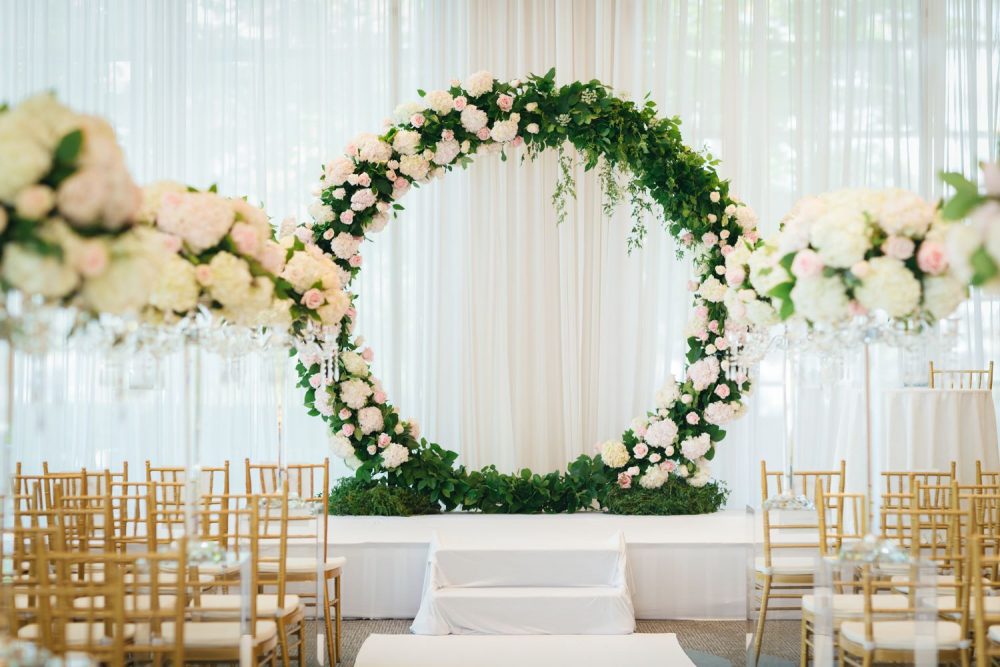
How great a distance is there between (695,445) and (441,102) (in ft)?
10.1

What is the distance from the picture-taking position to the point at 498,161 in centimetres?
850

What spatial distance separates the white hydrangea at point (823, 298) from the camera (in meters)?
3.88

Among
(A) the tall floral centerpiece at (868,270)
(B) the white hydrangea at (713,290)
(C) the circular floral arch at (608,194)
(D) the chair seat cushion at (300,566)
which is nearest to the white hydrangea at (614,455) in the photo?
(C) the circular floral arch at (608,194)

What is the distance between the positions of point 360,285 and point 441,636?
3.38 meters

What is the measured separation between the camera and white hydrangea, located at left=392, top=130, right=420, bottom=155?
7.42 m

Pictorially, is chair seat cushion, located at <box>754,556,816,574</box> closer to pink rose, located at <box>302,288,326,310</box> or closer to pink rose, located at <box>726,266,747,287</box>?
pink rose, located at <box>726,266,747,287</box>

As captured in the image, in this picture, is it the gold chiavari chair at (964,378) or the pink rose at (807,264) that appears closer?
the pink rose at (807,264)

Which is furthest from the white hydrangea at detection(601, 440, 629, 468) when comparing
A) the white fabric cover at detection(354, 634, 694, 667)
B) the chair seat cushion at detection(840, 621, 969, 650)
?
the chair seat cushion at detection(840, 621, 969, 650)

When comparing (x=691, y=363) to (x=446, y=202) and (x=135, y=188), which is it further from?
(x=135, y=188)

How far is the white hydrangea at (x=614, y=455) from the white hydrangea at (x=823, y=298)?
3.79 meters

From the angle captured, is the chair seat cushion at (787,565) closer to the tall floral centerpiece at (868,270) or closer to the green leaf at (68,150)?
the tall floral centerpiece at (868,270)

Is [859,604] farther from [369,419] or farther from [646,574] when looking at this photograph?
[369,419]

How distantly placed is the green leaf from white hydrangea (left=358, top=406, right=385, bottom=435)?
4660 mm

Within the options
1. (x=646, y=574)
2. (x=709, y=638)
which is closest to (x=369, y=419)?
(x=646, y=574)
